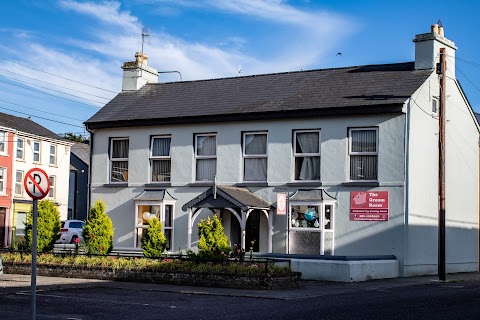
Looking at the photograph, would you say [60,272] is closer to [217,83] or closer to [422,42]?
[217,83]

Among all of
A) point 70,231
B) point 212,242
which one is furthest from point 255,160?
point 70,231

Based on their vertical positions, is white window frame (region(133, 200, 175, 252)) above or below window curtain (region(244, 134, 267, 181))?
below

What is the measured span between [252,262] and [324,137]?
7347mm

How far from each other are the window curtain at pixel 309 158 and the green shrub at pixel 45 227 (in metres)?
9.13

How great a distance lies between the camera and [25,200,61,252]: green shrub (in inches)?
939

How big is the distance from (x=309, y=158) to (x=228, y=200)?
140 inches

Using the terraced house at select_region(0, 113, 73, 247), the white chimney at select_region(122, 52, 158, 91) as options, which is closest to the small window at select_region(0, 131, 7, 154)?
the terraced house at select_region(0, 113, 73, 247)

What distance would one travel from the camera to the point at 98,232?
23.3 m

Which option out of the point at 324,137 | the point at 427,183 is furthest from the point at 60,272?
the point at 427,183

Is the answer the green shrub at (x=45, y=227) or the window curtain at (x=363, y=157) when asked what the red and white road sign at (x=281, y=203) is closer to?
the window curtain at (x=363, y=157)

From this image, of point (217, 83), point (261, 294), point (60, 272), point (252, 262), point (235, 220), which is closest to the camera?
point (261, 294)

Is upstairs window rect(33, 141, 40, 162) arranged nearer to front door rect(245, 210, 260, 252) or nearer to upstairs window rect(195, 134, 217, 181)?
upstairs window rect(195, 134, 217, 181)

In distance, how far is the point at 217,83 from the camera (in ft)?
101

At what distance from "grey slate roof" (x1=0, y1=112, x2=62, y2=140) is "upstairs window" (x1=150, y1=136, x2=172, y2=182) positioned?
2456 centimetres
